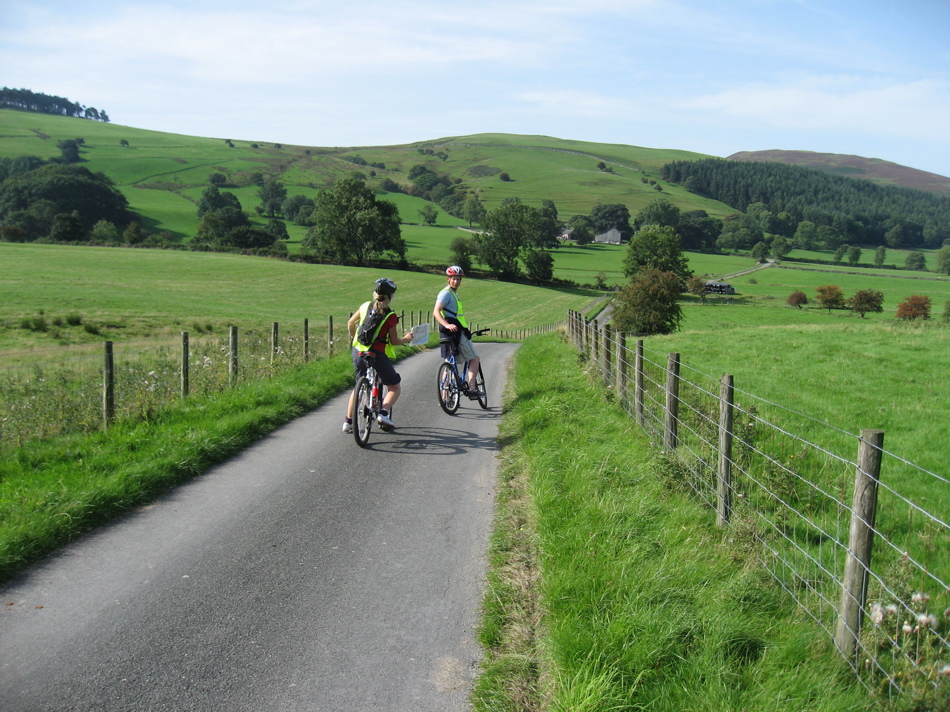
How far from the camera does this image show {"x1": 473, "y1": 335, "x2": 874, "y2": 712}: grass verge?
11.1ft

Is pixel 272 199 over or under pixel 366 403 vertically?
over

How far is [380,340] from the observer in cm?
890

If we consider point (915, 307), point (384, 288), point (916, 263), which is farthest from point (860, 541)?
point (916, 263)

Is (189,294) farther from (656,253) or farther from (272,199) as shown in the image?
(272,199)

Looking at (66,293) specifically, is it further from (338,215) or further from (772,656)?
(772,656)

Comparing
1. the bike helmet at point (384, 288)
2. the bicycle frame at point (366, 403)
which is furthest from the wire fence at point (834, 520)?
the bicycle frame at point (366, 403)

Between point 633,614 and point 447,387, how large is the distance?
7.36m

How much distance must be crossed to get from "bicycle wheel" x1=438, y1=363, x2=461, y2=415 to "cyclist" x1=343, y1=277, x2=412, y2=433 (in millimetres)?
1970

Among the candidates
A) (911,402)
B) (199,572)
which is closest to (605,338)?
(911,402)

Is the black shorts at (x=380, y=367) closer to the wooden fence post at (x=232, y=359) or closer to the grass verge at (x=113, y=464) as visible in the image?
the grass verge at (x=113, y=464)

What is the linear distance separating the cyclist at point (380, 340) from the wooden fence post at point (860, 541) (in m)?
5.68

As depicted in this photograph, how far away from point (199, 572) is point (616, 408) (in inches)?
263

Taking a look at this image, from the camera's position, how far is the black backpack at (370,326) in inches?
344

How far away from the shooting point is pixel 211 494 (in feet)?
22.2
